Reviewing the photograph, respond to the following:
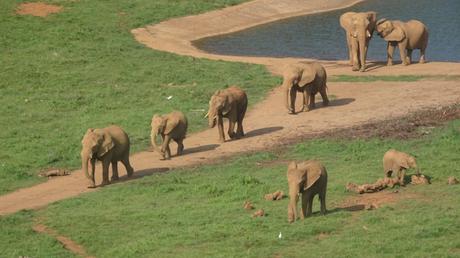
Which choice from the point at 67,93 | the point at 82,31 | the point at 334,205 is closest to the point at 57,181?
the point at 334,205

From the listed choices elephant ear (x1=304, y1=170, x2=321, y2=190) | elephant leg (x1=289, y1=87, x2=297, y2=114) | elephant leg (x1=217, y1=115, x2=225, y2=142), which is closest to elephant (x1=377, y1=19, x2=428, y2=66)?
elephant leg (x1=289, y1=87, x2=297, y2=114)

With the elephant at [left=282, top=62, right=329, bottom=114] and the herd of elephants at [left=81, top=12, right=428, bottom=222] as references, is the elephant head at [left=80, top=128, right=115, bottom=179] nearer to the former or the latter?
the herd of elephants at [left=81, top=12, right=428, bottom=222]

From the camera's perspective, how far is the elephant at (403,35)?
129 ft

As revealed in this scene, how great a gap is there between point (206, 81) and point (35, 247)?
17.1 metres

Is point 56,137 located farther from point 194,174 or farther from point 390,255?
point 390,255

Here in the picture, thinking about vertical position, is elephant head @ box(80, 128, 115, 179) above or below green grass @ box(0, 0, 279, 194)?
above

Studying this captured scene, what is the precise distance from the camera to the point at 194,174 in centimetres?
2533

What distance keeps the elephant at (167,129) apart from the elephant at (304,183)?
738 centimetres

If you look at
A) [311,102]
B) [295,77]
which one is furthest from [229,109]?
[311,102]

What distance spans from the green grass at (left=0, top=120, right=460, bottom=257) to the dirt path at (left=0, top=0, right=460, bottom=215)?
105cm

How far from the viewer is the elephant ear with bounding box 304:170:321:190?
64.3ft

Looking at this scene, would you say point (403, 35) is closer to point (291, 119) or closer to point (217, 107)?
point (291, 119)

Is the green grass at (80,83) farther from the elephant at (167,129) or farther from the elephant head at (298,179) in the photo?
the elephant head at (298,179)

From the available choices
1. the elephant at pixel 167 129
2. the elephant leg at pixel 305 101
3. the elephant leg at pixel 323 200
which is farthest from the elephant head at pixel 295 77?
the elephant leg at pixel 323 200
